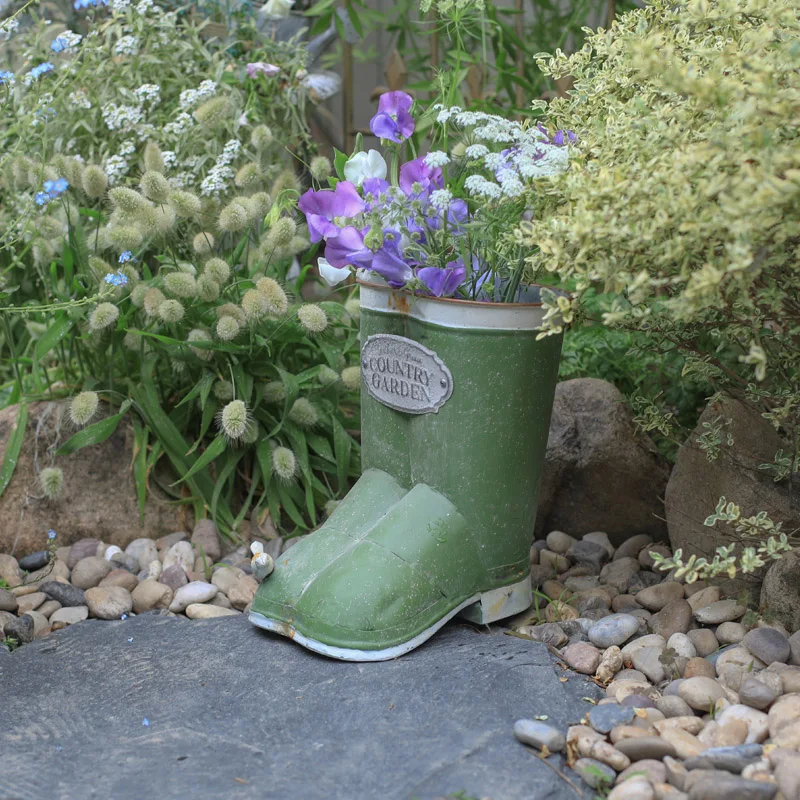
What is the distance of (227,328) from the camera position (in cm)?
201

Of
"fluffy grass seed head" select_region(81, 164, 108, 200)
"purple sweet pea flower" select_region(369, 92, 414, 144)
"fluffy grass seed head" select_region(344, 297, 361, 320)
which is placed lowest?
"fluffy grass seed head" select_region(344, 297, 361, 320)

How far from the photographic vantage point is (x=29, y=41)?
2.57 metres

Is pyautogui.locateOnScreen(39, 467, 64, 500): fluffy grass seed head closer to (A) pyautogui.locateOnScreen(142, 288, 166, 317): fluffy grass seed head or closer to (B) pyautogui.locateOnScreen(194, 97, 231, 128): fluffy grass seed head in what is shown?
(A) pyautogui.locateOnScreen(142, 288, 166, 317): fluffy grass seed head

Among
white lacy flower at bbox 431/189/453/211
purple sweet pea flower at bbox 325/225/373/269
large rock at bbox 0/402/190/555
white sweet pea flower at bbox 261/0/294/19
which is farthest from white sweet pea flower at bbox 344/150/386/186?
white sweet pea flower at bbox 261/0/294/19

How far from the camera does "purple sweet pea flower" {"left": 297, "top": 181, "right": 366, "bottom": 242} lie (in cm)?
165

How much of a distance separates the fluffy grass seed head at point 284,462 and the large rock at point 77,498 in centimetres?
30

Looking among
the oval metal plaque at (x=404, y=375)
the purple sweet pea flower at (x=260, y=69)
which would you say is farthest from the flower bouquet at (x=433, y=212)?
the purple sweet pea flower at (x=260, y=69)

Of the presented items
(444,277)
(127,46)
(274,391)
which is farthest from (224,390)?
(127,46)

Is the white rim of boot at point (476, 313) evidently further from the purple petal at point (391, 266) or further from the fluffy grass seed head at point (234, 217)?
the fluffy grass seed head at point (234, 217)

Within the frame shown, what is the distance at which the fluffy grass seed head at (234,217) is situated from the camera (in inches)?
80.3

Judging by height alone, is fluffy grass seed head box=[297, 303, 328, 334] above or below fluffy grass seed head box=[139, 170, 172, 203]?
below

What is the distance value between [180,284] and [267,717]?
3.09 ft

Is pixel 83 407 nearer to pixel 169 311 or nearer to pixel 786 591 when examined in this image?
pixel 169 311

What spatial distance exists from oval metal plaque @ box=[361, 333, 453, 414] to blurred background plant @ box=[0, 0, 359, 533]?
0.80ft
